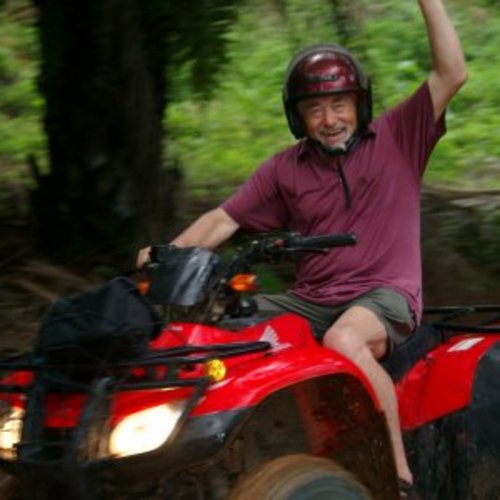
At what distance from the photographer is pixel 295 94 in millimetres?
4270

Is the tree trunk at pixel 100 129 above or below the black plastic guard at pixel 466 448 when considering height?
above

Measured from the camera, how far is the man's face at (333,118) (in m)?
4.20

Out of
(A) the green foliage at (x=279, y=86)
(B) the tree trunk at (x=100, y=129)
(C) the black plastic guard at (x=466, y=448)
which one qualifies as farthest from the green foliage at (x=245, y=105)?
(C) the black plastic guard at (x=466, y=448)

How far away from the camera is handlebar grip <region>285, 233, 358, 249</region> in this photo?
3420mm

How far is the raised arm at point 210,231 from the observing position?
173 inches

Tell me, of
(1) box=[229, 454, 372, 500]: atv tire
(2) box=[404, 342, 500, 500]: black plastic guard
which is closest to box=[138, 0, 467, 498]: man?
(2) box=[404, 342, 500, 500]: black plastic guard

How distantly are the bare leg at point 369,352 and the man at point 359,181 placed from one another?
28 mm

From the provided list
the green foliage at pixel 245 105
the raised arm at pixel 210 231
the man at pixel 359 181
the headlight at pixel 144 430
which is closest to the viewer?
the headlight at pixel 144 430

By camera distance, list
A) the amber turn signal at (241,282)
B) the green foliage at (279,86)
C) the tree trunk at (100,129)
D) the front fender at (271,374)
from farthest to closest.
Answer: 1. the green foliage at (279,86)
2. the tree trunk at (100,129)
3. the amber turn signal at (241,282)
4. the front fender at (271,374)

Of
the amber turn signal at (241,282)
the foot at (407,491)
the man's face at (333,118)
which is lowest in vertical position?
the foot at (407,491)

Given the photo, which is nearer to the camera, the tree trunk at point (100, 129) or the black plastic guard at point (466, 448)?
the black plastic guard at point (466, 448)

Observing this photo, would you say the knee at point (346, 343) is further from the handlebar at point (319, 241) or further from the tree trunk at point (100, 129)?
the tree trunk at point (100, 129)

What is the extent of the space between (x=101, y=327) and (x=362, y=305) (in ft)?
3.99

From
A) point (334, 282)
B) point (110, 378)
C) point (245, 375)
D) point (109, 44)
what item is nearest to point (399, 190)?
point (334, 282)
